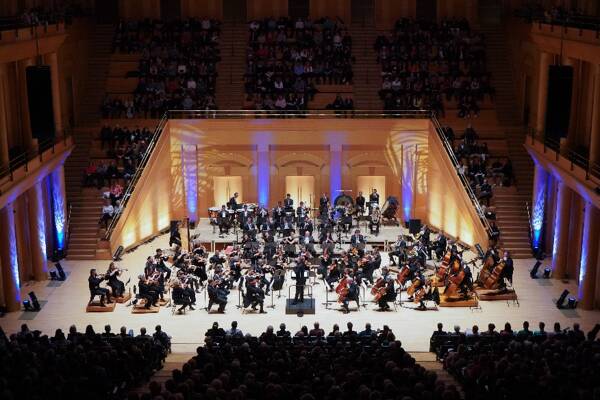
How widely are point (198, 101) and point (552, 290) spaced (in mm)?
16459

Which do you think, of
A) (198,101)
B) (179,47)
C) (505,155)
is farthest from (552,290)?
(179,47)

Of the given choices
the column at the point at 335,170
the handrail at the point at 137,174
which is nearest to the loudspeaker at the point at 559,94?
the column at the point at 335,170

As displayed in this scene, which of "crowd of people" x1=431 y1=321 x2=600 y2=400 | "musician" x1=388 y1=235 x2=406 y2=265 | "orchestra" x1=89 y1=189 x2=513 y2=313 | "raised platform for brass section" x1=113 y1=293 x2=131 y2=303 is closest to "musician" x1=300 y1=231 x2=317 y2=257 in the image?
"orchestra" x1=89 y1=189 x2=513 y2=313

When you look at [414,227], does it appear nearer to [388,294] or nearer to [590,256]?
[388,294]

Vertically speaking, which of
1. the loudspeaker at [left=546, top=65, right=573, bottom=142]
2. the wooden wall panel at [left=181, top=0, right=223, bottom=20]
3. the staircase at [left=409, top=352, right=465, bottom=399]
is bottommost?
the staircase at [left=409, top=352, right=465, bottom=399]

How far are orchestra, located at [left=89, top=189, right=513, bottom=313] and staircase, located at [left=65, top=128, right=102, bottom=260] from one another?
3.02 metres

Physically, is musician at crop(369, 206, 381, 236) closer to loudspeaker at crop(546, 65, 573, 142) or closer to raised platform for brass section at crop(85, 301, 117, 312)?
loudspeaker at crop(546, 65, 573, 142)

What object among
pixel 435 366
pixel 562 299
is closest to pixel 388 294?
pixel 435 366

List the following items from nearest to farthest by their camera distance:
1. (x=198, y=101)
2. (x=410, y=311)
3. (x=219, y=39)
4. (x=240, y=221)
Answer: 1. (x=410, y=311)
2. (x=240, y=221)
3. (x=198, y=101)
4. (x=219, y=39)

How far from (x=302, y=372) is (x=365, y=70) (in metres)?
24.0

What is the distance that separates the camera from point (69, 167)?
34062 millimetres

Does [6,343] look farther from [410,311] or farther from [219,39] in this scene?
[219,39]

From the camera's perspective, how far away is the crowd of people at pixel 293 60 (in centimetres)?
3672

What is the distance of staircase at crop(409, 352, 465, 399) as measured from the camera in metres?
18.8
